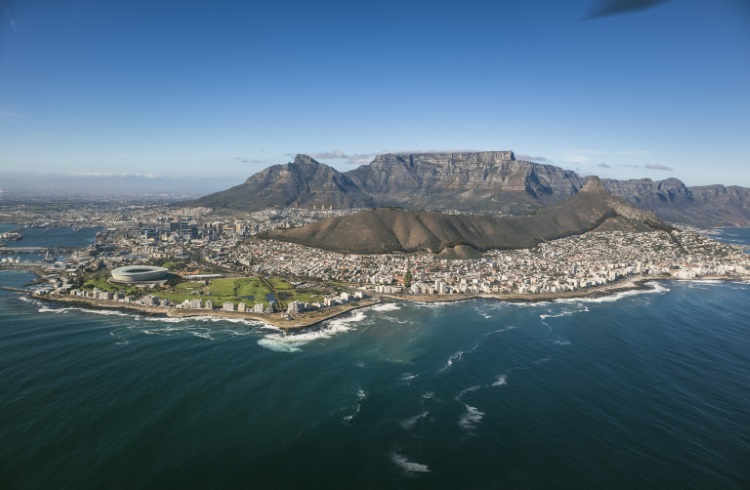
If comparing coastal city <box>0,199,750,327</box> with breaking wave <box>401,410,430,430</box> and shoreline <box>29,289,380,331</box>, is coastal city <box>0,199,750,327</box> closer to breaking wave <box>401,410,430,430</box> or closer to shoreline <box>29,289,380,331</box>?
shoreline <box>29,289,380,331</box>

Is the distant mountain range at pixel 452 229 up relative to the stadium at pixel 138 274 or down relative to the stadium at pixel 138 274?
up

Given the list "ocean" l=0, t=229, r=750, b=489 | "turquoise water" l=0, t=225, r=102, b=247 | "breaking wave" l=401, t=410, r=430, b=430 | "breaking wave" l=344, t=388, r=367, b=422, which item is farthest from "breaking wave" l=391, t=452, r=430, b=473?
"turquoise water" l=0, t=225, r=102, b=247

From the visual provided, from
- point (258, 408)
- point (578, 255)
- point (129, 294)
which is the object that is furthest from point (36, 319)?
point (578, 255)

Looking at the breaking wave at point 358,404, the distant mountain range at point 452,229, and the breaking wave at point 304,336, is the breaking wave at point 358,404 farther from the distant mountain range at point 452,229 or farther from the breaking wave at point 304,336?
the distant mountain range at point 452,229

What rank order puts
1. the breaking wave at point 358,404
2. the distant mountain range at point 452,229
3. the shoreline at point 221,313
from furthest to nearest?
the distant mountain range at point 452,229 < the shoreline at point 221,313 < the breaking wave at point 358,404

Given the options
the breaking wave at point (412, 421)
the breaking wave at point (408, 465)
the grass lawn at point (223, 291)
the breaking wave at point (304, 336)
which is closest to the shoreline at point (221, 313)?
the breaking wave at point (304, 336)

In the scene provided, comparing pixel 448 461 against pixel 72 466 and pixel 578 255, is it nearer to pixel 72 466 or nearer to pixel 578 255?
pixel 72 466

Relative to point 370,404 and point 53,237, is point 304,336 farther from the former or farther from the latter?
point 53,237
